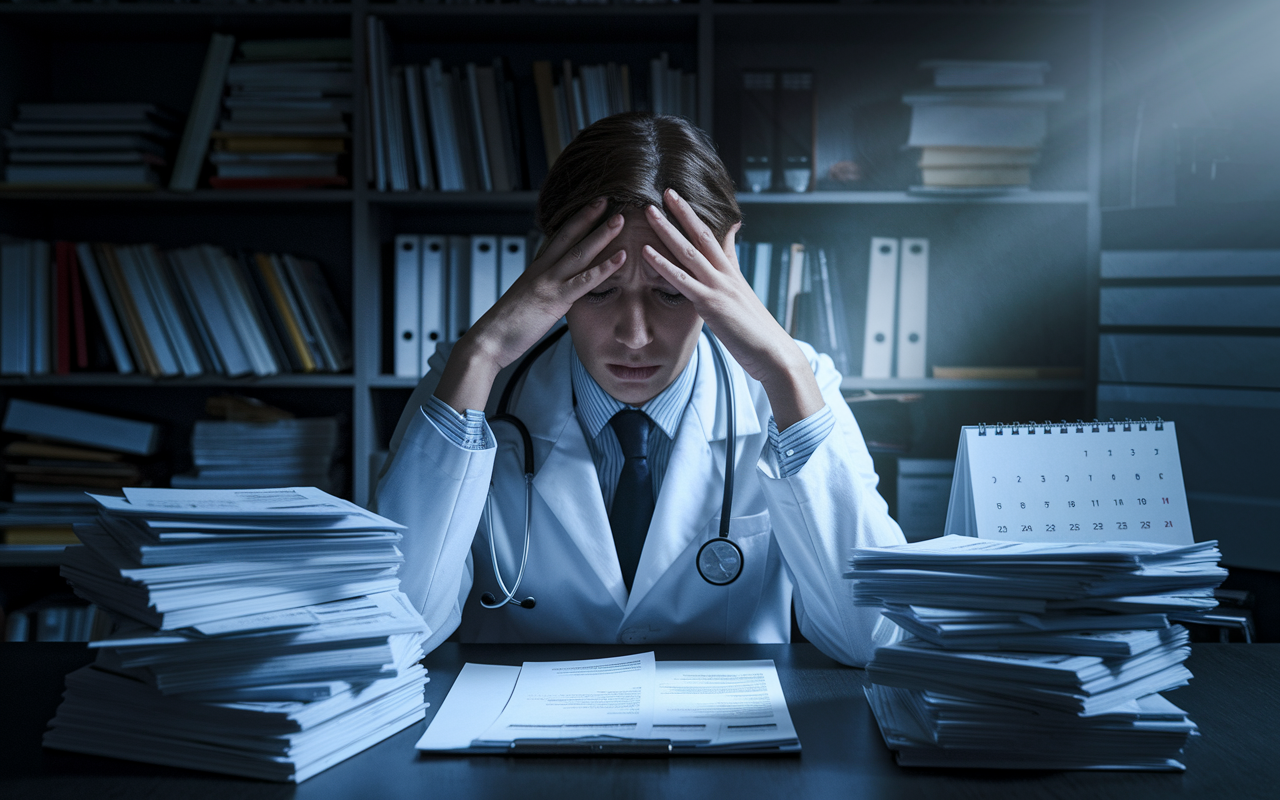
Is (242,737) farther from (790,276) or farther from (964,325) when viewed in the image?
(964,325)

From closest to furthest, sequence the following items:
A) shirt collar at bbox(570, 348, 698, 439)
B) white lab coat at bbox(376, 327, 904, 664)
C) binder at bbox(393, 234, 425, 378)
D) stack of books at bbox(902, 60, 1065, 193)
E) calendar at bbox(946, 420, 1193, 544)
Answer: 1. calendar at bbox(946, 420, 1193, 544)
2. white lab coat at bbox(376, 327, 904, 664)
3. shirt collar at bbox(570, 348, 698, 439)
4. stack of books at bbox(902, 60, 1065, 193)
5. binder at bbox(393, 234, 425, 378)

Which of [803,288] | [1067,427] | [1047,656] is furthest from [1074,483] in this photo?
[803,288]

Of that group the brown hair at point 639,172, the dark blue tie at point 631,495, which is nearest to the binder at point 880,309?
the brown hair at point 639,172

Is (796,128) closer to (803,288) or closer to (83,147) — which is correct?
(803,288)

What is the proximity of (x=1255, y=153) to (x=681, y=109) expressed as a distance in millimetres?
1342

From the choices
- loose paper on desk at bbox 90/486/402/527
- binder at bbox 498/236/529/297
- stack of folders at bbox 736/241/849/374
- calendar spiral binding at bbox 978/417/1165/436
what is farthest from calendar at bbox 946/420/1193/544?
binder at bbox 498/236/529/297

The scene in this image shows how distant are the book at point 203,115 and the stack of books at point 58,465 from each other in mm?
645

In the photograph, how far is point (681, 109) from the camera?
2.10m

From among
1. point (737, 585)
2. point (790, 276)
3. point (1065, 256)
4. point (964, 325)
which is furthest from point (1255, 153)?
point (737, 585)

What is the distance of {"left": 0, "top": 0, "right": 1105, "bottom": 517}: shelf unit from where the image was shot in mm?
2049

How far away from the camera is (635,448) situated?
4.08ft

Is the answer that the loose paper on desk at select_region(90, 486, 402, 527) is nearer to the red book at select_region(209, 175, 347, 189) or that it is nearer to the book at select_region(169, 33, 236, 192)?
the red book at select_region(209, 175, 347, 189)

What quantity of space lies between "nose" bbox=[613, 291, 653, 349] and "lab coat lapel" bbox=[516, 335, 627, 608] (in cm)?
19

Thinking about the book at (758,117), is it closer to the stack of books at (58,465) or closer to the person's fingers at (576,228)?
the person's fingers at (576,228)
